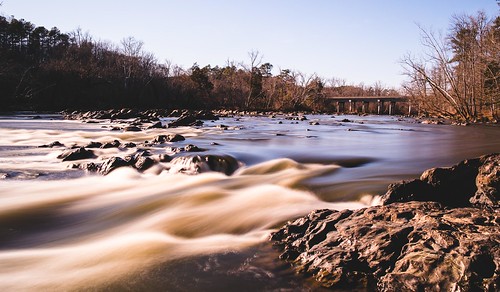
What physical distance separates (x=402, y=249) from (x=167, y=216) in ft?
10.1

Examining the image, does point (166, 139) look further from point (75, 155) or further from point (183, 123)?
point (183, 123)

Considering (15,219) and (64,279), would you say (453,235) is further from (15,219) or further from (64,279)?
(15,219)

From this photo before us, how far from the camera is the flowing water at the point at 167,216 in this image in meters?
3.11

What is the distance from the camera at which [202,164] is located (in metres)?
7.23

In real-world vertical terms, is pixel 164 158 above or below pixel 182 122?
Result: below

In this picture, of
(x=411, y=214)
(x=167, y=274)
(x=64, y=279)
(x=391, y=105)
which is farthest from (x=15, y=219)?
(x=391, y=105)

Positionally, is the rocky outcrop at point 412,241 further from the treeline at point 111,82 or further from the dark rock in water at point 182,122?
the treeline at point 111,82

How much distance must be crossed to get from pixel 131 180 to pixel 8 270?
3445 millimetres

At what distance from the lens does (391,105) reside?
192 feet

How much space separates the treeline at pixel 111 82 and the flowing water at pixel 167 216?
111 ft

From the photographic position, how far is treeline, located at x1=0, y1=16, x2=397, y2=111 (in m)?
39.2

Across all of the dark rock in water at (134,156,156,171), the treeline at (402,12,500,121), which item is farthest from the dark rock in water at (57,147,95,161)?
the treeline at (402,12,500,121)

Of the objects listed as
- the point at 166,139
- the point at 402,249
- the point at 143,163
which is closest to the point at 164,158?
the point at 143,163

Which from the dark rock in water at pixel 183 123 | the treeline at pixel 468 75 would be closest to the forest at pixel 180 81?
the treeline at pixel 468 75
